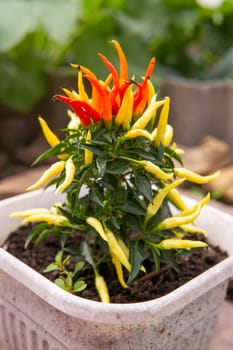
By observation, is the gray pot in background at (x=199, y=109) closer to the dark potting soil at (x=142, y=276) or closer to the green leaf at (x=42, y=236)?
the dark potting soil at (x=142, y=276)

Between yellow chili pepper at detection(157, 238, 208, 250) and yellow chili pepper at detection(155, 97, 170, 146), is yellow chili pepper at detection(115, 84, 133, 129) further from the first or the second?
yellow chili pepper at detection(157, 238, 208, 250)

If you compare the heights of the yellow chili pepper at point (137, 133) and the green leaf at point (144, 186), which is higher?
the yellow chili pepper at point (137, 133)

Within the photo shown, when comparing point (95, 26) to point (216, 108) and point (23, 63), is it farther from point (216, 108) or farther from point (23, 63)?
point (216, 108)

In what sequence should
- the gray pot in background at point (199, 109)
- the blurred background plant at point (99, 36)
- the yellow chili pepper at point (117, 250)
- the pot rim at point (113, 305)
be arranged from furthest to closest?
the gray pot in background at point (199, 109)
the blurred background plant at point (99, 36)
the yellow chili pepper at point (117, 250)
the pot rim at point (113, 305)

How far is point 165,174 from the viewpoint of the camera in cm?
84

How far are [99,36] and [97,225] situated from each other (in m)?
1.37

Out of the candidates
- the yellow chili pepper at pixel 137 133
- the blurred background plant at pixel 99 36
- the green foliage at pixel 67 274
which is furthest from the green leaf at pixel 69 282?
the blurred background plant at pixel 99 36

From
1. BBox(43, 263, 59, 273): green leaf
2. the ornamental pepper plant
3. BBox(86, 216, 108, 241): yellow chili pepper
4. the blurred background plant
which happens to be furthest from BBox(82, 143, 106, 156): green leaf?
the blurred background plant

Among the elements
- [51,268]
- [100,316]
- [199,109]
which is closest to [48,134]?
[51,268]

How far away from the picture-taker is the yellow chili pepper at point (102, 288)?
83cm

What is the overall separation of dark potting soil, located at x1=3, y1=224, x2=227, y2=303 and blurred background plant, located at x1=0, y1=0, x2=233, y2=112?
0.95 meters

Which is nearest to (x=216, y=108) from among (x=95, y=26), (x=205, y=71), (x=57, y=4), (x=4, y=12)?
(x=205, y=71)

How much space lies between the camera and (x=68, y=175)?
81 cm

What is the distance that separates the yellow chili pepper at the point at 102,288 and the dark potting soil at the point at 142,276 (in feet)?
0.06
